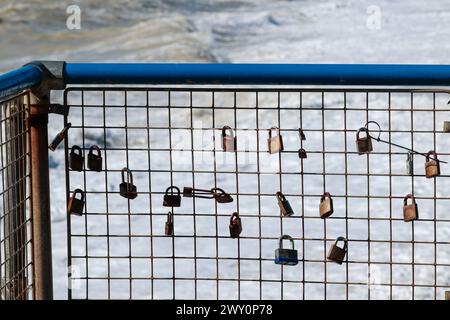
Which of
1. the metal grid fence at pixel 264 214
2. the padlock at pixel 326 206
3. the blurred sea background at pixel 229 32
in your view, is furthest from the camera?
the blurred sea background at pixel 229 32

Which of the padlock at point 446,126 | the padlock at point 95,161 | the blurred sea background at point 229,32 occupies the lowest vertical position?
the padlock at point 95,161

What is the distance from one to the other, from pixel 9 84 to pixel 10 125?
0.26m

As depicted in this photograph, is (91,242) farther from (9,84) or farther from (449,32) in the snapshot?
(449,32)

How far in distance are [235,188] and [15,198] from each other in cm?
594

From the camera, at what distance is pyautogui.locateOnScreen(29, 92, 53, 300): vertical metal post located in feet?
8.61

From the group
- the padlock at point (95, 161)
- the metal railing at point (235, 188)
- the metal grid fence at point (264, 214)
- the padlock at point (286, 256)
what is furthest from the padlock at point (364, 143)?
the metal grid fence at point (264, 214)

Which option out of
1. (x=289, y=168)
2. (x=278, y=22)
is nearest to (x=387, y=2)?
(x=278, y=22)

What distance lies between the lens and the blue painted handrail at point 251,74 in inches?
98.9

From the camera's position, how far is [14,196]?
2.57 metres

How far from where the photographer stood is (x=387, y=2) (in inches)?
786

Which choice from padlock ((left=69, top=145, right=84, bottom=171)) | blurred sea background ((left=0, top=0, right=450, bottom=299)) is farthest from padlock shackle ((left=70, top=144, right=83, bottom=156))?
blurred sea background ((left=0, top=0, right=450, bottom=299))

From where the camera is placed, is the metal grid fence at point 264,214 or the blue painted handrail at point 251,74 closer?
the blue painted handrail at point 251,74

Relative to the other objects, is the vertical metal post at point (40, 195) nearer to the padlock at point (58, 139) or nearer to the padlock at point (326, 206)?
the padlock at point (58, 139)

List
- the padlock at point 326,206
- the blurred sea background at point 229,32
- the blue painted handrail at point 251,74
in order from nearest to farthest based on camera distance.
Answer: the blue painted handrail at point 251,74
the padlock at point 326,206
the blurred sea background at point 229,32
